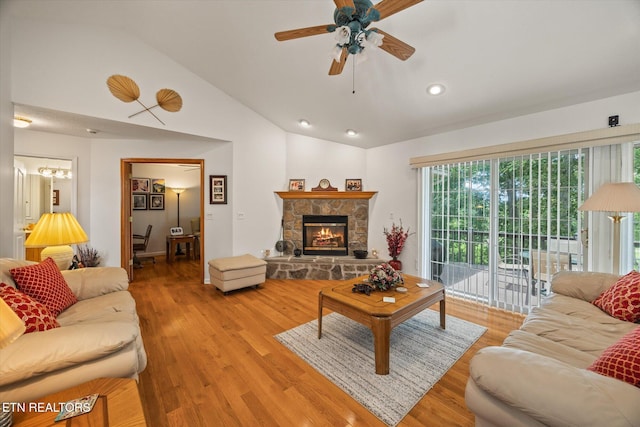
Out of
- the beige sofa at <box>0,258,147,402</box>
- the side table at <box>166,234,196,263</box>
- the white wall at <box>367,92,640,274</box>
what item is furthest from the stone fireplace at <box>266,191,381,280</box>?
the beige sofa at <box>0,258,147,402</box>

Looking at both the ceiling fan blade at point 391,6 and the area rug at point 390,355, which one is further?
the area rug at point 390,355

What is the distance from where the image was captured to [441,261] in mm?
3912

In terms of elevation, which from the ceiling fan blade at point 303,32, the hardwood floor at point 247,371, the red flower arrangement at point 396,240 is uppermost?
the ceiling fan blade at point 303,32

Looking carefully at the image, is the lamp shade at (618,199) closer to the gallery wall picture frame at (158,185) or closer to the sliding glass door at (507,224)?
the sliding glass door at (507,224)

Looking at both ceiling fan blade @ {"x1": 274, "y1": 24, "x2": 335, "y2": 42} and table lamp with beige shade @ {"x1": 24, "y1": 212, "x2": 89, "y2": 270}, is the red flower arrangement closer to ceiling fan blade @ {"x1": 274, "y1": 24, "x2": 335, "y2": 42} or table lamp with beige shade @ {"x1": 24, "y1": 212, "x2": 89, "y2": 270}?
ceiling fan blade @ {"x1": 274, "y1": 24, "x2": 335, "y2": 42}

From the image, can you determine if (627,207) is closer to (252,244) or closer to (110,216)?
(252,244)

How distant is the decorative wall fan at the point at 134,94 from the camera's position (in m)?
3.22

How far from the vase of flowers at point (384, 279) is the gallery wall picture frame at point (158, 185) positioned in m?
6.10

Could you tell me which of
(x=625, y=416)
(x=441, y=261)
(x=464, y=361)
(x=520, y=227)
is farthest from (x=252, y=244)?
(x=625, y=416)

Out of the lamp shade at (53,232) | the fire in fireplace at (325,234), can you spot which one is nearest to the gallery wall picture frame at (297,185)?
the fire in fireplace at (325,234)

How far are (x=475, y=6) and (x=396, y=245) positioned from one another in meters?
3.17

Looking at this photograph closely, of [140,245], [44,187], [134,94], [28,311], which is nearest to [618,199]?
[28,311]

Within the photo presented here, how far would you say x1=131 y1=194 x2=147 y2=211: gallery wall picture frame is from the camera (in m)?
6.21

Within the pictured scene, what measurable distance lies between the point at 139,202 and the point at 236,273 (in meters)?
4.25
